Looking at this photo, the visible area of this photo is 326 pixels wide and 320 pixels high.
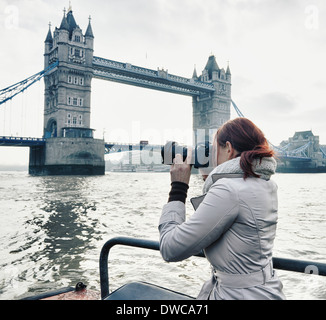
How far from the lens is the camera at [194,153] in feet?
4.47

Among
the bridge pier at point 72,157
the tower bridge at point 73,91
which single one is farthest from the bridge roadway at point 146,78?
the bridge pier at point 72,157

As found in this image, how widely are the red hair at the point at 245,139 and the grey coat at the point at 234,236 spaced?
0.34 feet

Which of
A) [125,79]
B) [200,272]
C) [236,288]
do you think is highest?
[125,79]

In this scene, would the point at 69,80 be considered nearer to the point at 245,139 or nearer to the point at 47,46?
the point at 47,46

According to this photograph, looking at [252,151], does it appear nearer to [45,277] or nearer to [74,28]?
[45,277]

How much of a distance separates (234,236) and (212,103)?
197 ft

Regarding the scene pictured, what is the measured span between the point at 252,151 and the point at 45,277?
354 cm

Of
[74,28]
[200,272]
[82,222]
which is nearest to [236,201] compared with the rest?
[200,272]

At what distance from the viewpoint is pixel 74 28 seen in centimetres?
4291

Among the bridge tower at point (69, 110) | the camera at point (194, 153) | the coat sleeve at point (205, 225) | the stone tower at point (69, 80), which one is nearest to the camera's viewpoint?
the coat sleeve at point (205, 225)

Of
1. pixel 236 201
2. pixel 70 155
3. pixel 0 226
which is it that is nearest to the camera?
pixel 236 201

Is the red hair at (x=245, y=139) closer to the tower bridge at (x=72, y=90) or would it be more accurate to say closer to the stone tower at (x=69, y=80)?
the tower bridge at (x=72, y=90)

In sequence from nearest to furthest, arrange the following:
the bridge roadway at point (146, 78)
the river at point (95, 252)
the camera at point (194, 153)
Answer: the camera at point (194, 153) < the river at point (95, 252) < the bridge roadway at point (146, 78)

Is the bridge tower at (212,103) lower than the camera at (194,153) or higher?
higher
